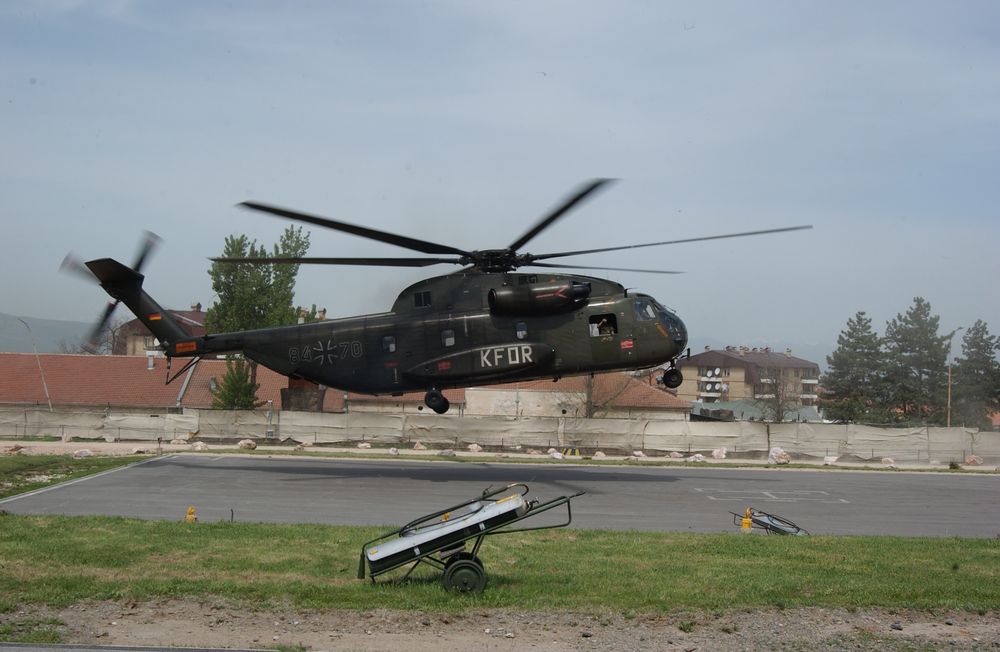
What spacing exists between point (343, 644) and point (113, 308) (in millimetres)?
19191

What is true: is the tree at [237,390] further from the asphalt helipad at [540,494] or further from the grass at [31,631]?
the grass at [31,631]

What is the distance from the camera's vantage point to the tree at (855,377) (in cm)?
7012

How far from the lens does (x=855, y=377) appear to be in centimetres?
7112

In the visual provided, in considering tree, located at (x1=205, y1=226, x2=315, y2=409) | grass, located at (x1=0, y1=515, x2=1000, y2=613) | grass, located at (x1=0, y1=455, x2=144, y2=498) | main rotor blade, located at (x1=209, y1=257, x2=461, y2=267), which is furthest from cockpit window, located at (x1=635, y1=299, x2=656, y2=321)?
tree, located at (x1=205, y1=226, x2=315, y2=409)

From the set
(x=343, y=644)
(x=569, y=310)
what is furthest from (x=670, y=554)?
(x=569, y=310)

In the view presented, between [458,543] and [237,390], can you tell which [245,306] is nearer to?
[237,390]

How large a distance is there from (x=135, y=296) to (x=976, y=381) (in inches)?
2579

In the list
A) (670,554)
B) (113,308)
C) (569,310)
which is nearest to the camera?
(670,554)

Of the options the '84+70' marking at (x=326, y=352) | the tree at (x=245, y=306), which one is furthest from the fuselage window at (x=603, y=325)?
the tree at (x=245, y=306)

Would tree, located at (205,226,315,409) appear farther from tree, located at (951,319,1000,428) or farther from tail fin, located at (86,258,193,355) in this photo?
tree, located at (951,319,1000,428)

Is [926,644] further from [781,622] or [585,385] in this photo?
[585,385]

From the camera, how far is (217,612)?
926 cm

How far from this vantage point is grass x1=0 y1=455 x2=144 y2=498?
20.5 meters

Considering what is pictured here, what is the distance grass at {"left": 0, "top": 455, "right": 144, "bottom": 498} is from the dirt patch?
12.0 m
